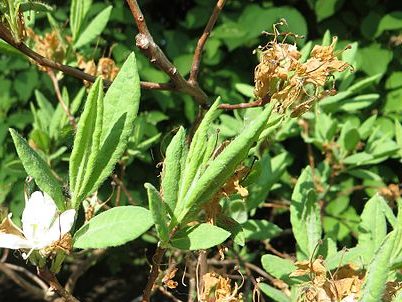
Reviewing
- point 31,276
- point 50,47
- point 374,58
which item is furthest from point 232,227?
point 374,58

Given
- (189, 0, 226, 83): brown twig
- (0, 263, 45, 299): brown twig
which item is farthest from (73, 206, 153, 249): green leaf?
(0, 263, 45, 299): brown twig

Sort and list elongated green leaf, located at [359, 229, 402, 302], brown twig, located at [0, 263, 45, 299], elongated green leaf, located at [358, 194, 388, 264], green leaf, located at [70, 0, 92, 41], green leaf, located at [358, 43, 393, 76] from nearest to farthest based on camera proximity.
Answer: elongated green leaf, located at [359, 229, 402, 302] → elongated green leaf, located at [358, 194, 388, 264] → green leaf, located at [70, 0, 92, 41] → brown twig, located at [0, 263, 45, 299] → green leaf, located at [358, 43, 393, 76]

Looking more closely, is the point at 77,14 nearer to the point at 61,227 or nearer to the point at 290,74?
the point at 290,74

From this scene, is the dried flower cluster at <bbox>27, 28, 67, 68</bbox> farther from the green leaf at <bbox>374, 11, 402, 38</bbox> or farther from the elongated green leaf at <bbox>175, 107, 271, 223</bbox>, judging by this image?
the green leaf at <bbox>374, 11, 402, 38</bbox>

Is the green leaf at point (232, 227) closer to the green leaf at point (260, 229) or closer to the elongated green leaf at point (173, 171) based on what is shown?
the elongated green leaf at point (173, 171)

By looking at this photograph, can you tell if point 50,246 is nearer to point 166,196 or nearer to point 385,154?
point 166,196

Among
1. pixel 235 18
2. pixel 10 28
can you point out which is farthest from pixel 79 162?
pixel 235 18
